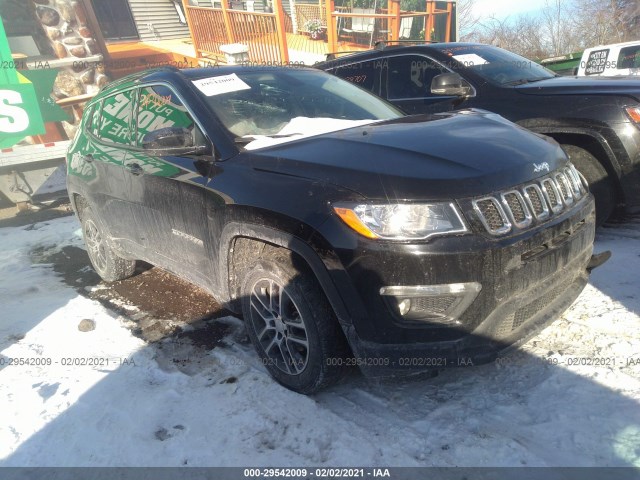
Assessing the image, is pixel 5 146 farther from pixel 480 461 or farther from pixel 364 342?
pixel 480 461

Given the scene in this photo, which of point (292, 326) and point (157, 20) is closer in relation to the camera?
point (292, 326)

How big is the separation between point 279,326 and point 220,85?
1.71m

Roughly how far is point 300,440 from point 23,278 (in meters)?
4.19

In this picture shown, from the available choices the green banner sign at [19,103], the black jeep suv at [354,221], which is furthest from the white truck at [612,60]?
the green banner sign at [19,103]

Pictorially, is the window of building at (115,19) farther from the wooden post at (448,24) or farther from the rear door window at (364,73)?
the rear door window at (364,73)

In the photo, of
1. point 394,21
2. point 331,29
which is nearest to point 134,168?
point 331,29

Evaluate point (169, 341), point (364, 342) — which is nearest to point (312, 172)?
point (364, 342)

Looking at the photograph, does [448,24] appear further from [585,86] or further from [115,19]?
[585,86]

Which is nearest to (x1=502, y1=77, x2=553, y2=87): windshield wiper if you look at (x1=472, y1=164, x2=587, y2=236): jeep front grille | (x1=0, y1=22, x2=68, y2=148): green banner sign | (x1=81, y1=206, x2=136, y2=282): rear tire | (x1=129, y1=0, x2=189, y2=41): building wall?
(x1=472, y1=164, x2=587, y2=236): jeep front grille

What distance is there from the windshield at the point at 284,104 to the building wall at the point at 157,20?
1317 centimetres

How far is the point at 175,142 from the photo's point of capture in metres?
2.83

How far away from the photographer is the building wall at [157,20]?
14344mm

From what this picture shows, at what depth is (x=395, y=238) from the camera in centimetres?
202

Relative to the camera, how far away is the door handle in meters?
3.39
